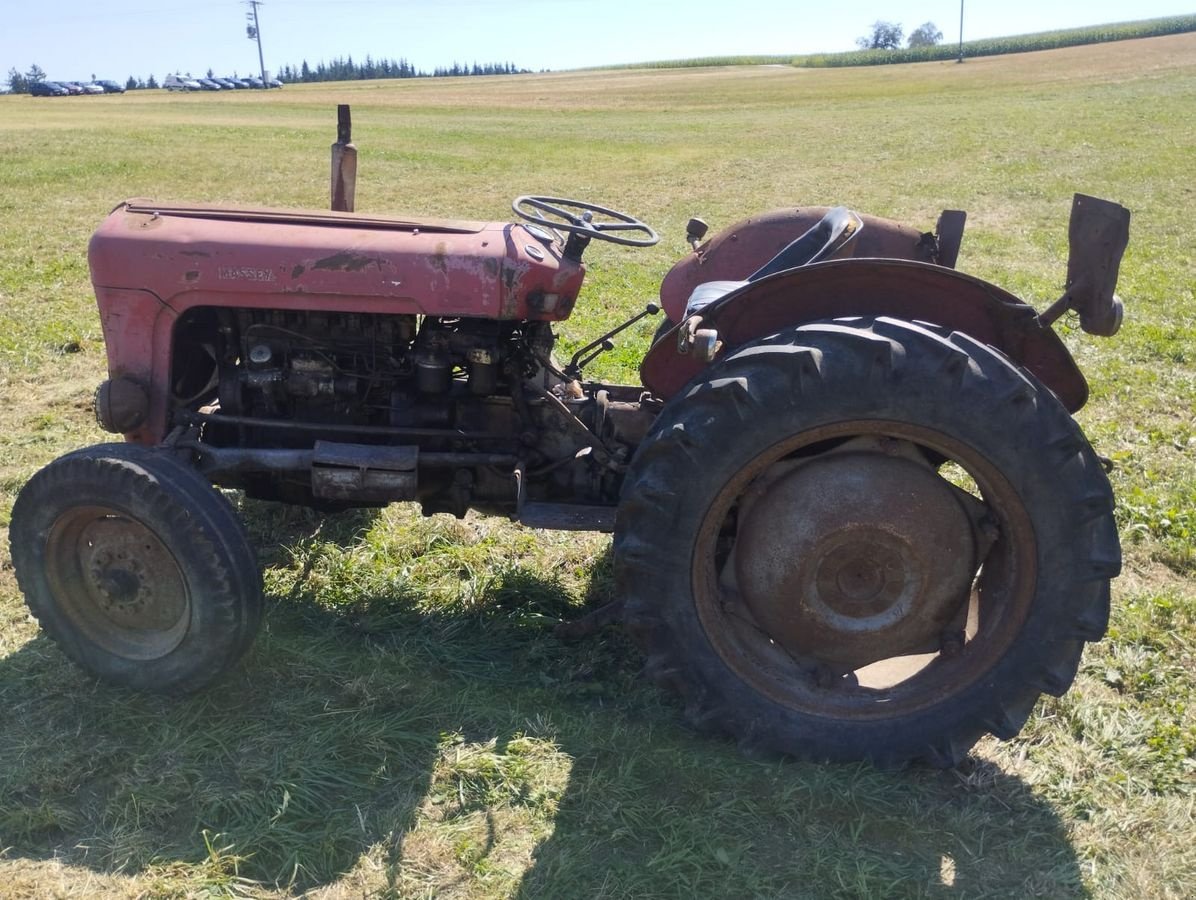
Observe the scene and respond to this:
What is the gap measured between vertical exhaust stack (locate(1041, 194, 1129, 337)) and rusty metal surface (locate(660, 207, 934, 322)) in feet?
3.24

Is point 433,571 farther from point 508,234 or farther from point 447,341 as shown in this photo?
point 508,234

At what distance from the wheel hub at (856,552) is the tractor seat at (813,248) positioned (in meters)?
0.67

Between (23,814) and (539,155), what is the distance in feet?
63.4

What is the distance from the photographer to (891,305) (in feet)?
9.10

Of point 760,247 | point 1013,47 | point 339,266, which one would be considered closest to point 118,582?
point 339,266

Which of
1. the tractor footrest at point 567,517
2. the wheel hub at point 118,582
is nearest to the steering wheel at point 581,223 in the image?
the tractor footrest at point 567,517

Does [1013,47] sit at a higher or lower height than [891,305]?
higher

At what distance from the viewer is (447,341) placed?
3273 mm

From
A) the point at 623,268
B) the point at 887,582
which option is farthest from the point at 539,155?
the point at 887,582

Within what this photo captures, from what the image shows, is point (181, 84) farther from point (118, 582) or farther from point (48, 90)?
point (118, 582)

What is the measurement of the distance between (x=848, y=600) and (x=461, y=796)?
124 cm

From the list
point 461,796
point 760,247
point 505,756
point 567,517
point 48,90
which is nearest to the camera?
point 461,796

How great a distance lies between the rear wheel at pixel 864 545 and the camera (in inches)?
98.2

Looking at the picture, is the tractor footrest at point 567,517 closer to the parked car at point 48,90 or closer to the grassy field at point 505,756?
the grassy field at point 505,756
